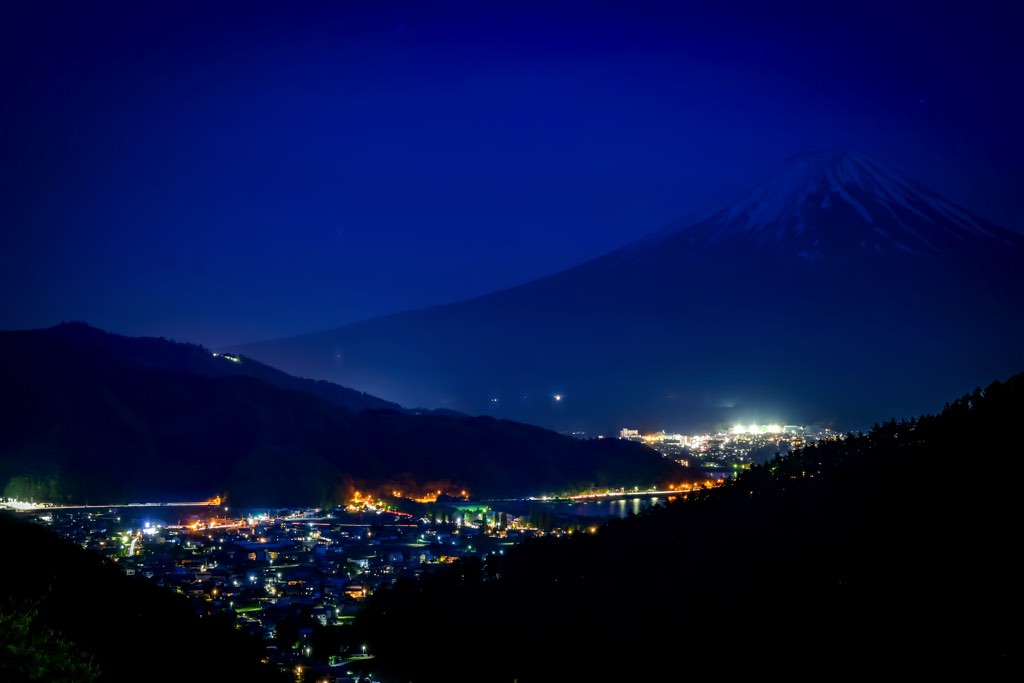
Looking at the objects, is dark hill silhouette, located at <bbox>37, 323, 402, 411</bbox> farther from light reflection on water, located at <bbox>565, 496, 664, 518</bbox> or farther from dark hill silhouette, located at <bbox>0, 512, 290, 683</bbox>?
dark hill silhouette, located at <bbox>0, 512, 290, 683</bbox>

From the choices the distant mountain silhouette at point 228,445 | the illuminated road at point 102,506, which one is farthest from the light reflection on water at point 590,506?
the illuminated road at point 102,506

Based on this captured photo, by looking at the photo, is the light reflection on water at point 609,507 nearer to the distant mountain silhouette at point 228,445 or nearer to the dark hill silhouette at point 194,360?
the distant mountain silhouette at point 228,445

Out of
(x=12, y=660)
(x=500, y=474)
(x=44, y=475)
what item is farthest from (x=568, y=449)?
(x=12, y=660)

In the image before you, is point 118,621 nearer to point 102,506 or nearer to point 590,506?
point 102,506

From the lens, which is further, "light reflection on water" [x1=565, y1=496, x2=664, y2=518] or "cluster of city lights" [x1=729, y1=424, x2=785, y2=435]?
"cluster of city lights" [x1=729, y1=424, x2=785, y2=435]

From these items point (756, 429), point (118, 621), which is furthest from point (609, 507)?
point (756, 429)

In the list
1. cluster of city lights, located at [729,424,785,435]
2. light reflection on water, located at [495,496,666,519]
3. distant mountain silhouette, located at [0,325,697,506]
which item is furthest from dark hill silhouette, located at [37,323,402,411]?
light reflection on water, located at [495,496,666,519]

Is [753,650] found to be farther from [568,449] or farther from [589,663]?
[568,449]
